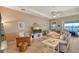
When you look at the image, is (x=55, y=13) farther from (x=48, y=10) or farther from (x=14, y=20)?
(x=14, y=20)

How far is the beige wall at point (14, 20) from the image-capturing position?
161 cm

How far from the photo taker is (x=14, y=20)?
1.67 metres

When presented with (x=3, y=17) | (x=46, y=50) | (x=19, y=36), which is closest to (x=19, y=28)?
(x=19, y=36)

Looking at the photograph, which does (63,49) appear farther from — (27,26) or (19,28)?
(19,28)

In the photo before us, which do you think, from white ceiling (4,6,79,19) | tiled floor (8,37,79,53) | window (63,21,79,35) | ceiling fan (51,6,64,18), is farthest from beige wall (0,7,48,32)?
window (63,21,79,35)

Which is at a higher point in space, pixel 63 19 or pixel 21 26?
pixel 63 19

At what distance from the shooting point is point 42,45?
174 cm

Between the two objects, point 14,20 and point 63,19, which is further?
point 63,19

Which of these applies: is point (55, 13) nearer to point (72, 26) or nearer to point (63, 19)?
point (63, 19)

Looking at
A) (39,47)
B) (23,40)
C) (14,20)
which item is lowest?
(39,47)

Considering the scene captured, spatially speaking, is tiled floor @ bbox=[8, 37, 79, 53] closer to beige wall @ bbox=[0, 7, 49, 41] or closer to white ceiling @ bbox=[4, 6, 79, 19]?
beige wall @ bbox=[0, 7, 49, 41]

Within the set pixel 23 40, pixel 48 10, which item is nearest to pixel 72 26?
pixel 48 10

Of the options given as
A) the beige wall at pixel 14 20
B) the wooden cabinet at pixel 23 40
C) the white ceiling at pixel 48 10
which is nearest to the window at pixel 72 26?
the white ceiling at pixel 48 10
